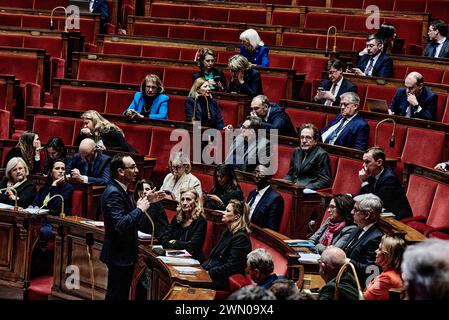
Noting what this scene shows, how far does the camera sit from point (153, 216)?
9.55 feet

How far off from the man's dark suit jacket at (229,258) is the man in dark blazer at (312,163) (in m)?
0.66

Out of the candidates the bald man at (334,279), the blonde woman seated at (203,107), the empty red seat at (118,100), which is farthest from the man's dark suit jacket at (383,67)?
the bald man at (334,279)

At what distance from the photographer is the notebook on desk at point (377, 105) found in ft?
11.3

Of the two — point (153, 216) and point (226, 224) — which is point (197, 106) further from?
point (226, 224)

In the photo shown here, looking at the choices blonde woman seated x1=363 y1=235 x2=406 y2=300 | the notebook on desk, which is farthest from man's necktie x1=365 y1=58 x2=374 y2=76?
blonde woman seated x1=363 y1=235 x2=406 y2=300

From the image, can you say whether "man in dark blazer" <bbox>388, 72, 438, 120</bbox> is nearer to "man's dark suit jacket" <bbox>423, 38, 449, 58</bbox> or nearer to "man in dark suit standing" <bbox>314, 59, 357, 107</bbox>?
"man in dark suit standing" <bbox>314, 59, 357, 107</bbox>

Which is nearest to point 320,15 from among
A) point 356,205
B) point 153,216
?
point 153,216

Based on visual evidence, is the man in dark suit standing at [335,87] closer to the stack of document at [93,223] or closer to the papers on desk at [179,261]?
the stack of document at [93,223]

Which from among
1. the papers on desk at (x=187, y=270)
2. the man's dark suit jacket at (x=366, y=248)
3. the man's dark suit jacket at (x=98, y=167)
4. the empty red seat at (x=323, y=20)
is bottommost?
the papers on desk at (x=187, y=270)

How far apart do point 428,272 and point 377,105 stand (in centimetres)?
236

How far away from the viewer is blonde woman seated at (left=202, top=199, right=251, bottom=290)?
2.50 meters

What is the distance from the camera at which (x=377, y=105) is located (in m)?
3.45

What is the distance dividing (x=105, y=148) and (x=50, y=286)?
61 centimetres

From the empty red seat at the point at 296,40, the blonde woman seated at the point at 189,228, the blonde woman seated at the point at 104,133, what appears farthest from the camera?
the empty red seat at the point at 296,40
